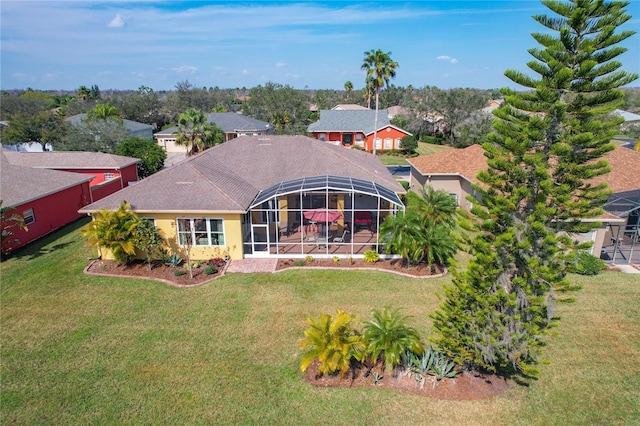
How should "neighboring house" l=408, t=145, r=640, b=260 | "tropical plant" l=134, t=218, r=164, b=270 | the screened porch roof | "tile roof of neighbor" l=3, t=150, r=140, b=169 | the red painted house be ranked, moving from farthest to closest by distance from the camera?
"tile roof of neighbor" l=3, t=150, r=140, b=169, the red painted house, "neighboring house" l=408, t=145, r=640, b=260, the screened porch roof, "tropical plant" l=134, t=218, r=164, b=270

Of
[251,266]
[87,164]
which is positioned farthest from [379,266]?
[87,164]

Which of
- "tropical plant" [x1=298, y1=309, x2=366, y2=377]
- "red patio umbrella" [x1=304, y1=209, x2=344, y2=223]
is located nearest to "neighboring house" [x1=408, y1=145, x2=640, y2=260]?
"red patio umbrella" [x1=304, y1=209, x2=344, y2=223]

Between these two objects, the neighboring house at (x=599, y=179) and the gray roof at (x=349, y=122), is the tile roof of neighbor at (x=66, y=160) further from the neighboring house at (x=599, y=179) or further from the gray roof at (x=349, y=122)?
the gray roof at (x=349, y=122)

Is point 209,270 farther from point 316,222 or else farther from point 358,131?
point 358,131

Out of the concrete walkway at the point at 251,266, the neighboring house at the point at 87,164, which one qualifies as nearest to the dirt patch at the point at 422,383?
the concrete walkway at the point at 251,266

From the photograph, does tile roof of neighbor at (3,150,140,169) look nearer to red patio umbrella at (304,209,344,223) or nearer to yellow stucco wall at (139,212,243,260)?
yellow stucco wall at (139,212,243,260)

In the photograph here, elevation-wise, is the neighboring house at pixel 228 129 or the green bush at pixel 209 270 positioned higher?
the neighboring house at pixel 228 129
